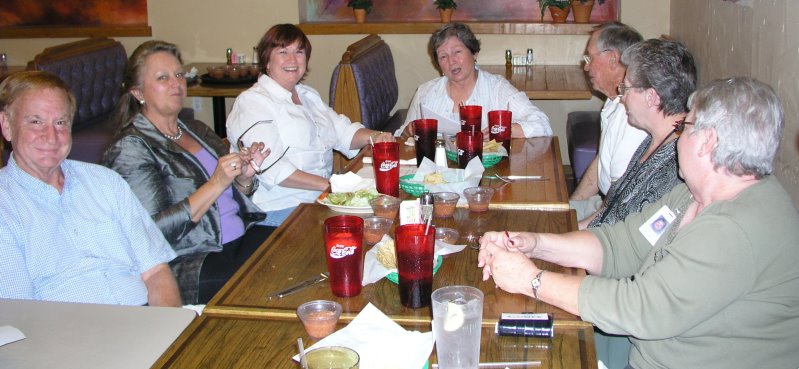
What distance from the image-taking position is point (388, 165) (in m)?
2.46

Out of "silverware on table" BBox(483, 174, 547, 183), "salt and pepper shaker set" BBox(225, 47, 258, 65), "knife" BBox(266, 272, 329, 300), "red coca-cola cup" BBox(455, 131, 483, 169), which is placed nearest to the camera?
"knife" BBox(266, 272, 329, 300)

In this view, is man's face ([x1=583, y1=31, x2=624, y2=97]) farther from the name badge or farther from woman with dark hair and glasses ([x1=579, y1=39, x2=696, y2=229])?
the name badge

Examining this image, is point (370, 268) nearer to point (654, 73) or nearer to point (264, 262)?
point (264, 262)

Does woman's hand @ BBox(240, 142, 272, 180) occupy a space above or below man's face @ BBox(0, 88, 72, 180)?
below

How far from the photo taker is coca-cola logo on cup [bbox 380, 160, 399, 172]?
2449mm

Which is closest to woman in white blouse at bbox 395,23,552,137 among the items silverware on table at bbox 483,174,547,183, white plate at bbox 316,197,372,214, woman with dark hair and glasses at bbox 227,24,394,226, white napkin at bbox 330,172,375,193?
woman with dark hair and glasses at bbox 227,24,394,226

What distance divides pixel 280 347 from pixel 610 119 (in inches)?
75.4

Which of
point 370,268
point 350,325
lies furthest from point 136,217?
point 350,325

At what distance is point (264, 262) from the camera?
1976mm

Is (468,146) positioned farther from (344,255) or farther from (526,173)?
(344,255)

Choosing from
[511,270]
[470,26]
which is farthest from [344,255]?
[470,26]

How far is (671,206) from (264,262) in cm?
100

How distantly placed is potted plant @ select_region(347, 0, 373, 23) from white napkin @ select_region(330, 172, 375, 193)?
11.0 feet

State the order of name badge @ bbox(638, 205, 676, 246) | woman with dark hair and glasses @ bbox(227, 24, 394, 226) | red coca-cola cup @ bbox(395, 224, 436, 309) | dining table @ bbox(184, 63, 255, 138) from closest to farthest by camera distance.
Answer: red coca-cola cup @ bbox(395, 224, 436, 309) < name badge @ bbox(638, 205, 676, 246) < woman with dark hair and glasses @ bbox(227, 24, 394, 226) < dining table @ bbox(184, 63, 255, 138)
